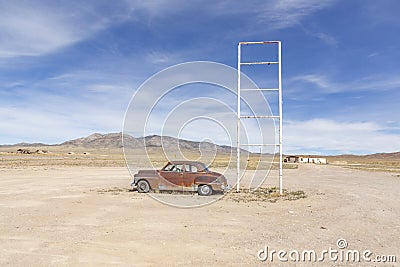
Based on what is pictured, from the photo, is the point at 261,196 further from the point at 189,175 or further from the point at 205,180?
the point at 189,175

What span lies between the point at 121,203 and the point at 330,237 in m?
8.23

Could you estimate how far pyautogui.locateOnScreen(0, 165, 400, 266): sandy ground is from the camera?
6.87 m

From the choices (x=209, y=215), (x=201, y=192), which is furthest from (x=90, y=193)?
(x=209, y=215)

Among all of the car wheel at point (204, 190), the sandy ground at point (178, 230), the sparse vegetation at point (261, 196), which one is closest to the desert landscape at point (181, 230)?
the sandy ground at point (178, 230)

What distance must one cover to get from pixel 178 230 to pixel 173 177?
742 cm

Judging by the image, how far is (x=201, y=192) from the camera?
1652 centimetres

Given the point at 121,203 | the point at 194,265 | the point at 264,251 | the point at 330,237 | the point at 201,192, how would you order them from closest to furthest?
the point at 194,265 → the point at 264,251 → the point at 330,237 → the point at 121,203 → the point at 201,192

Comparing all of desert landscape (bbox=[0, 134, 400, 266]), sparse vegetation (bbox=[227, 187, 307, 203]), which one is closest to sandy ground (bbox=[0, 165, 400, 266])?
desert landscape (bbox=[0, 134, 400, 266])

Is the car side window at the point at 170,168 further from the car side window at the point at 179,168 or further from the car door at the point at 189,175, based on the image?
the car door at the point at 189,175

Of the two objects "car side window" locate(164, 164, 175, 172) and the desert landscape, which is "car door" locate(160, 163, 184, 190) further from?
the desert landscape

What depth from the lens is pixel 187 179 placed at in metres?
16.6

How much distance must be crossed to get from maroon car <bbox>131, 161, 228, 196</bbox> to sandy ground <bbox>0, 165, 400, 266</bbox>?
66.7 inches

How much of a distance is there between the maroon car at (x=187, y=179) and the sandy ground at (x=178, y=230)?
1.69 m

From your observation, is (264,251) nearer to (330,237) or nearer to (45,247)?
(330,237)
